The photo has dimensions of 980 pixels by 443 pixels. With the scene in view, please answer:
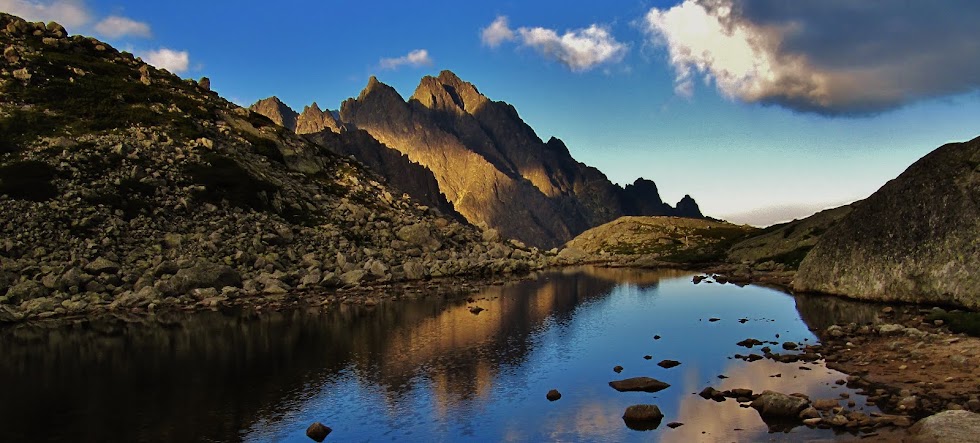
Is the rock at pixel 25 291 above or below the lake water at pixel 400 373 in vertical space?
above

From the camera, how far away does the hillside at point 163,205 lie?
227 ft

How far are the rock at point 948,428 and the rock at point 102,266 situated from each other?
255ft

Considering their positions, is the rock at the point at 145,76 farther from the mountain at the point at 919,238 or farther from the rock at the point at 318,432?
the mountain at the point at 919,238

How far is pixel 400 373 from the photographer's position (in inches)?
1487

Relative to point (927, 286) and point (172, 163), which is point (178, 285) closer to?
point (172, 163)

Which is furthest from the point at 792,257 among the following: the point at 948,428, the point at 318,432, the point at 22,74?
the point at 22,74

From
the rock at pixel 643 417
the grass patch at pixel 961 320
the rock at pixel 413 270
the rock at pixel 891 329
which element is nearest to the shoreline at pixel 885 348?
the rock at pixel 891 329

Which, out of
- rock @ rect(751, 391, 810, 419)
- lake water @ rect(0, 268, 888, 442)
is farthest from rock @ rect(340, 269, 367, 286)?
rock @ rect(751, 391, 810, 419)

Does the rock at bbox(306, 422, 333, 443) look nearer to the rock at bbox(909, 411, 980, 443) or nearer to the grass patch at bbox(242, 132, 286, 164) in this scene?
the rock at bbox(909, 411, 980, 443)

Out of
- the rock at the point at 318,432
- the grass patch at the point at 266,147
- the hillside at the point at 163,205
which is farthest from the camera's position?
the grass patch at the point at 266,147

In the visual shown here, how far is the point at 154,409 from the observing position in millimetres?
30781

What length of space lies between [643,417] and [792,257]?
285ft

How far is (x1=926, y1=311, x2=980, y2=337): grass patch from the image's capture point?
39188 mm

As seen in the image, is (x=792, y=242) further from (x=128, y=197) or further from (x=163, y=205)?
(x=128, y=197)
